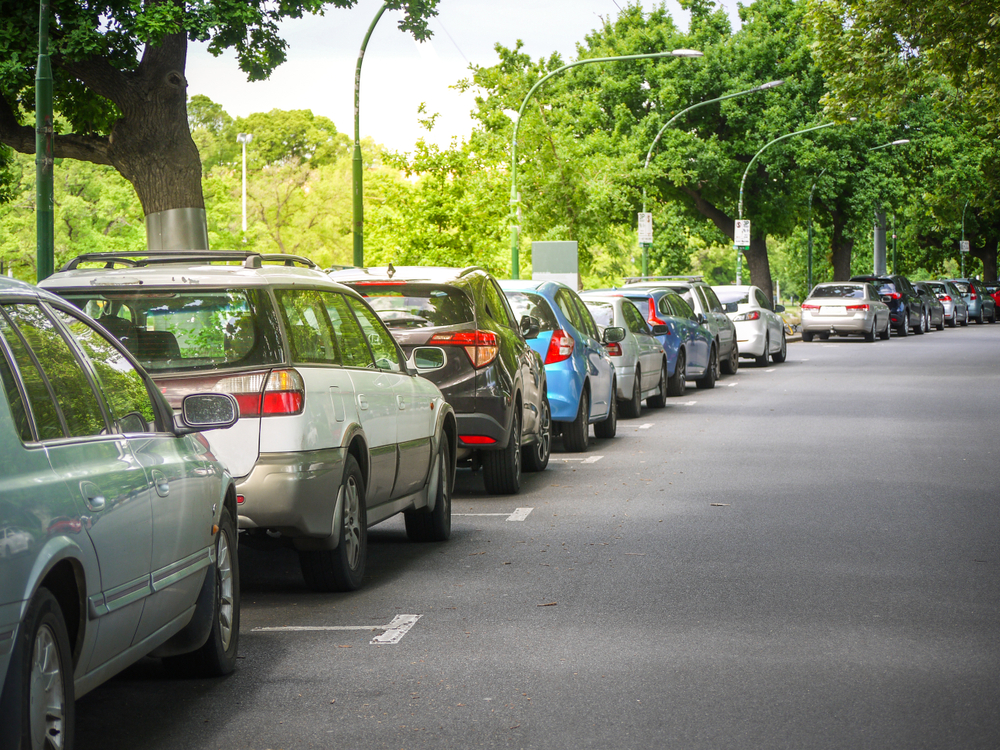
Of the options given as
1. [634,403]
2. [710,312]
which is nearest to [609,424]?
[634,403]

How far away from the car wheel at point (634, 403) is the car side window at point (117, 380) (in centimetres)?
1307

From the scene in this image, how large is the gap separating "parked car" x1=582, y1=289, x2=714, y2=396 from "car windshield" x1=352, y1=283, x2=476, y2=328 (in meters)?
9.74

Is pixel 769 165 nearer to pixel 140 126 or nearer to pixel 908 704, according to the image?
pixel 140 126

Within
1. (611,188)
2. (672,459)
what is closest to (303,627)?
(672,459)

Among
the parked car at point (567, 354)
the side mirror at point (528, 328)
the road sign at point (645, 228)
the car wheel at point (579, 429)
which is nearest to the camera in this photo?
the side mirror at point (528, 328)

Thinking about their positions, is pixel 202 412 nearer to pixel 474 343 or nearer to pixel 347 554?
pixel 347 554

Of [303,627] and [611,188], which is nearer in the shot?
[303,627]

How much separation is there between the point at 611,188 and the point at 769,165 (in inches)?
566

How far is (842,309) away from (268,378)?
35.7 m

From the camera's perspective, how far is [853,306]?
40.5 metres

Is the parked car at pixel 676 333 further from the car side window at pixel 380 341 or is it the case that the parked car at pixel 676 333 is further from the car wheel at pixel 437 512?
the car side window at pixel 380 341

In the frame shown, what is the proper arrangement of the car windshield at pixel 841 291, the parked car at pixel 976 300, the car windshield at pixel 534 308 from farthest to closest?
the parked car at pixel 976 300, the car windshield at pixel 841 291, the car windshield at pixel 534 308

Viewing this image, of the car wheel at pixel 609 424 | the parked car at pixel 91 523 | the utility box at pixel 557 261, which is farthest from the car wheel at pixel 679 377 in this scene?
the parked car at pixel 91 523

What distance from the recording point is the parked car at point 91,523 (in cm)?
371
